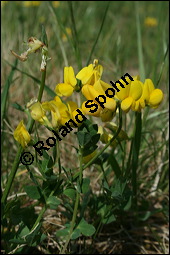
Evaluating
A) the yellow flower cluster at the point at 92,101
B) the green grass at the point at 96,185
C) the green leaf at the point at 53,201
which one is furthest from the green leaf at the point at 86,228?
the yellow flower cluster at the point at 92,101

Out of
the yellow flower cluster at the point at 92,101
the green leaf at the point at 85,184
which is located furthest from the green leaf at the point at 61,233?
the yellow flower cluster at the point at 92,101

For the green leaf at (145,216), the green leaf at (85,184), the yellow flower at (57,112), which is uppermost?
the yellow flower at (57,112)

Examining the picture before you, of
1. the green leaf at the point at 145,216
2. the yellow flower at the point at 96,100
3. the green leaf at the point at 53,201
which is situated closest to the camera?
the yellow flower at the point at 96,100

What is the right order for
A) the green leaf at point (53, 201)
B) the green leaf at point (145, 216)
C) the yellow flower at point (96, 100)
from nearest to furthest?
1. the yellow flower at point (96, 100)
2. the green leaf at point (53, 201)
3. the green leaf at point (145, 216)

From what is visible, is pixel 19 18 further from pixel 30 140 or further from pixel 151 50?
pixel 30 140

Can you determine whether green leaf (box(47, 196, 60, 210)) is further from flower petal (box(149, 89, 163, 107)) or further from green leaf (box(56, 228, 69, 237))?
flower petal (box(149, 89, 163, 107))

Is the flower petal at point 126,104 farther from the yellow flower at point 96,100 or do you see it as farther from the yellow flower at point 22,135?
the yellow flower at point 22,135

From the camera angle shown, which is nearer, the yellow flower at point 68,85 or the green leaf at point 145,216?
the yellow flower at point 68,85

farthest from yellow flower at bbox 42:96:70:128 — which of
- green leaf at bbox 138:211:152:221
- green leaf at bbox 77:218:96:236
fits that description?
green leaf at bbox 138:211:152:221

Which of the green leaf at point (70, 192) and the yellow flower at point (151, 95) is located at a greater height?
the yellow flower at point (151, 95)
